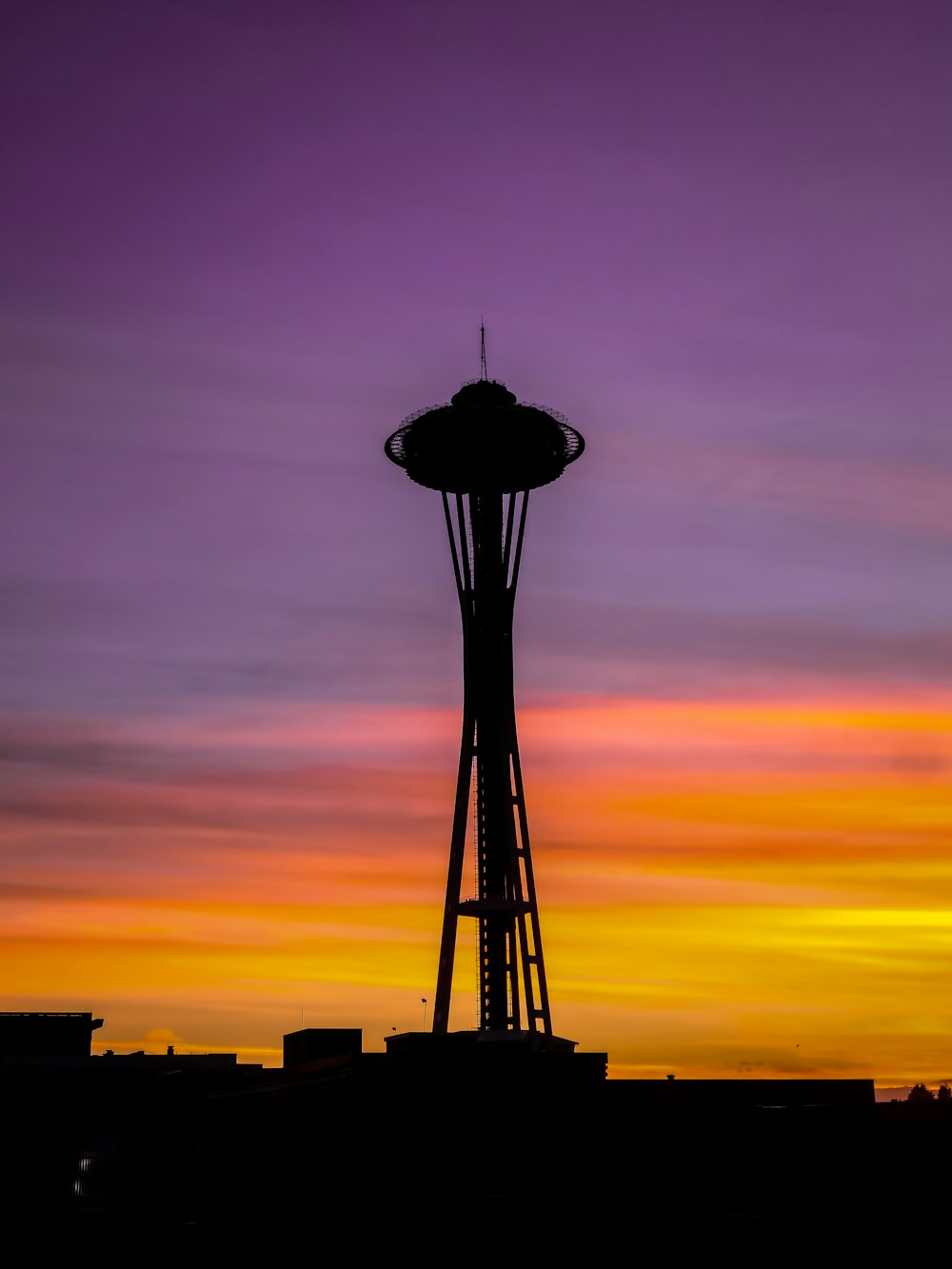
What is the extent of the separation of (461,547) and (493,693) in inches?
355

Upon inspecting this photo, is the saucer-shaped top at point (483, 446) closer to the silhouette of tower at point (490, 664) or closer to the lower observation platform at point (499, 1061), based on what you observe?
the silhouette of tower at point (490, 664)

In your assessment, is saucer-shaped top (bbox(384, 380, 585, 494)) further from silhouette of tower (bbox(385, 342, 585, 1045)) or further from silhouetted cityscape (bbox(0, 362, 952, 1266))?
silhouetted cityscape (bbox(0, 362, 952, 1266))

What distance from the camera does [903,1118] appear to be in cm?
3938

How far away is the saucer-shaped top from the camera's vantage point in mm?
85312

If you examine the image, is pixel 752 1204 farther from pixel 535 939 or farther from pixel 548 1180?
pixel 535 939

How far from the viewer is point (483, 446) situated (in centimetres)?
8612

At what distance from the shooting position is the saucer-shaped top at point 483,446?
85.3 metres

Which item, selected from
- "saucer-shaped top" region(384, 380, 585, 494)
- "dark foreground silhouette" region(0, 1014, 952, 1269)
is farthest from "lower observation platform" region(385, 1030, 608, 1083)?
"saucer-shaped top" region(384, 380, 585, 494)

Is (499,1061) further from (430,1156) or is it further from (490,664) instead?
(490,664)

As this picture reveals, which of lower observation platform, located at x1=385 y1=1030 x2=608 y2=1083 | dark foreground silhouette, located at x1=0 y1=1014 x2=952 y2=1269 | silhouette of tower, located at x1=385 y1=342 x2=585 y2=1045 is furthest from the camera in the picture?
silhouette of tower, located at x1=385 y1=342 x2=585 y2=1045

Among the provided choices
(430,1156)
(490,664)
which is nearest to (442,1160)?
(430,1156)

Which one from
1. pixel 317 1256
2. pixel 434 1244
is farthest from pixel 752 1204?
pixel 317 1256

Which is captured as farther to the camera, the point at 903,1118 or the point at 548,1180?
the point at 548,1180

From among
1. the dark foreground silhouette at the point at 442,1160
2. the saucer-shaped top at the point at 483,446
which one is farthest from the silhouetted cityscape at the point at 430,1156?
the saucer-shaped top at the point at 483,446
